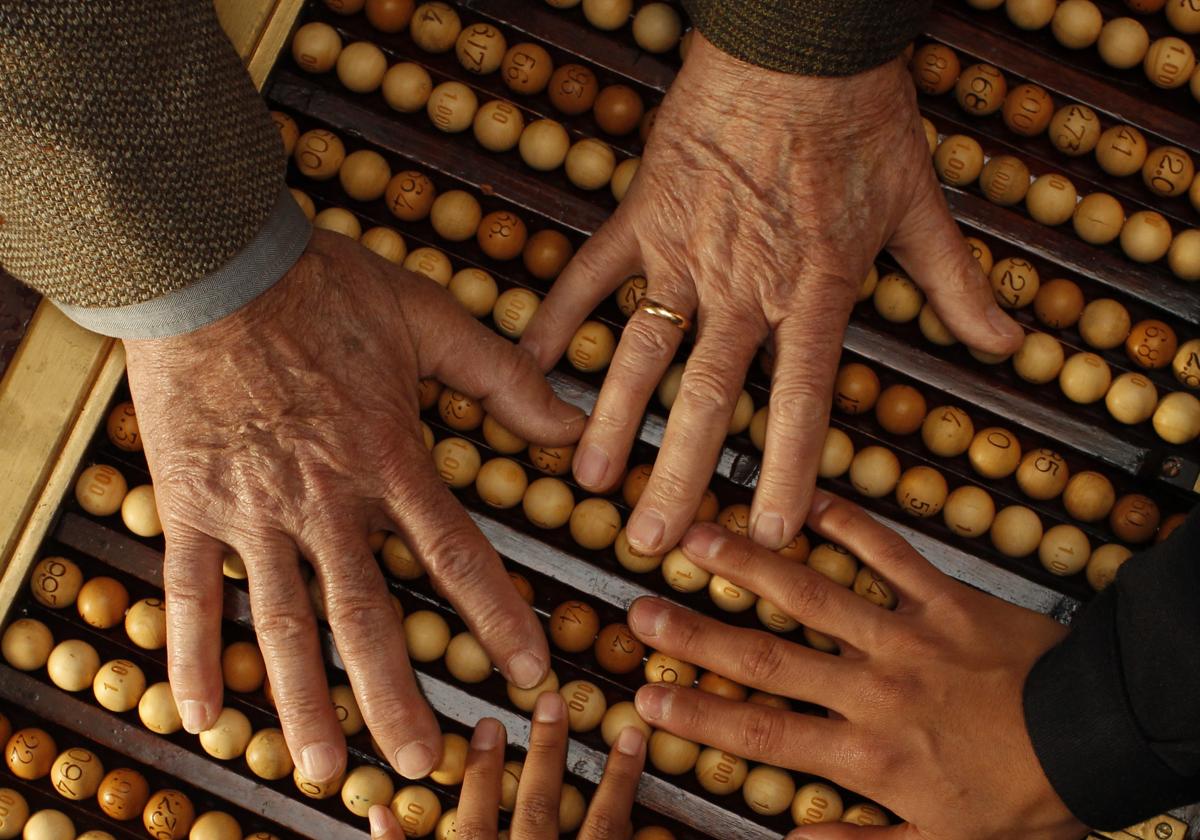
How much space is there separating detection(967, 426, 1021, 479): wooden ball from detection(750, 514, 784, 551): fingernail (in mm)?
245

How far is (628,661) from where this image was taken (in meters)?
1.18

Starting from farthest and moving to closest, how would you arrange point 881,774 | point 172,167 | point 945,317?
point 945,317
point 881,774
point 172,167

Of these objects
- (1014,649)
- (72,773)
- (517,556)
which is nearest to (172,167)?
(517,556)

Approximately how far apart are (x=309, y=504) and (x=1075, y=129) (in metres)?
0.91

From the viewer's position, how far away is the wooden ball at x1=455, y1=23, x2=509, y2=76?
1251 millimetres

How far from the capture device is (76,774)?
1.14 meters

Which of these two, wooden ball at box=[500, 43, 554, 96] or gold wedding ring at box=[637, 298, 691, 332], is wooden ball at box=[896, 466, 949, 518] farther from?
wooden ball at box=[500, 43, 554, 96]

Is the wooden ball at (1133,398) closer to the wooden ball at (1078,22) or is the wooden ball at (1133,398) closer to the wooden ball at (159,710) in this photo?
the wooden ball at (1078,22)

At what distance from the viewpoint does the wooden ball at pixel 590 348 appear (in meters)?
1.22

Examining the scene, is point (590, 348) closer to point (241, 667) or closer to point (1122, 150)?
point (241, 667)

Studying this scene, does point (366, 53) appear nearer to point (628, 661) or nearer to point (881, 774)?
point (628, 661)

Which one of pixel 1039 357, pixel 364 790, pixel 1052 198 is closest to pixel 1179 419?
pixel 1039 357

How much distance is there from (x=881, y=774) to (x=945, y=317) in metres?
0.47

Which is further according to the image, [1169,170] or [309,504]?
[1169,170]
